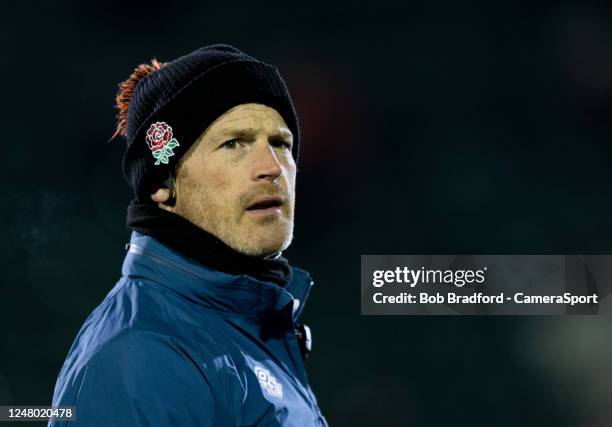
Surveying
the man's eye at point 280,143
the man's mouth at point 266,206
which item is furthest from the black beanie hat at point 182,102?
the man's mouth at point 266,206

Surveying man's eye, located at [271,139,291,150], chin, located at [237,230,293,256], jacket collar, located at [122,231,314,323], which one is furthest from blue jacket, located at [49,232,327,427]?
man's eye, located at [271,139,291,150]

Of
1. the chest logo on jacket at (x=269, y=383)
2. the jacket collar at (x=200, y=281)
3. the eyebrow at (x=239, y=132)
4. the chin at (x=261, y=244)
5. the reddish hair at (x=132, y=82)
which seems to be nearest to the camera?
the chest logo on jacket at (x=269, y=383)

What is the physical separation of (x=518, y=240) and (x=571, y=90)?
6.87ft

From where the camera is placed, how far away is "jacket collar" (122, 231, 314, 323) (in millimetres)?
1770

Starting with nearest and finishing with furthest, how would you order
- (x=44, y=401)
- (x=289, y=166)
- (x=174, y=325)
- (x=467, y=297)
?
1. (x=174, y=325)
2. (x=289, y=166)
3. (x=467, y=297)
4. (x=44, y=401)

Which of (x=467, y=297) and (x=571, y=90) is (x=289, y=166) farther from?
(x=571, y=90)

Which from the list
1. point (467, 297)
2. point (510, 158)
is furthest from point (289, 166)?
point (510, 158)

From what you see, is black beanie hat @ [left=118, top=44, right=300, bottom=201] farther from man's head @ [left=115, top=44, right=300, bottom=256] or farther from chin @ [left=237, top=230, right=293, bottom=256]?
chin @ [left=237, top=230, right=293, bottom=256]

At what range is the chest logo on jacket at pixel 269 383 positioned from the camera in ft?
5.46

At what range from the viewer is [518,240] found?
8.85 metres

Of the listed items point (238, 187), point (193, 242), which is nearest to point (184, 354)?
point (193, 242)

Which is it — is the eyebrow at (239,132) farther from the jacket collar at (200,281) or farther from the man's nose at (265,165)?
the jacket collar at (200,281)

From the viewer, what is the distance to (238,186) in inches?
77.0

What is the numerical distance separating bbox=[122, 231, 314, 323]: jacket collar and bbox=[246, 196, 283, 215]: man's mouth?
0.20 m
